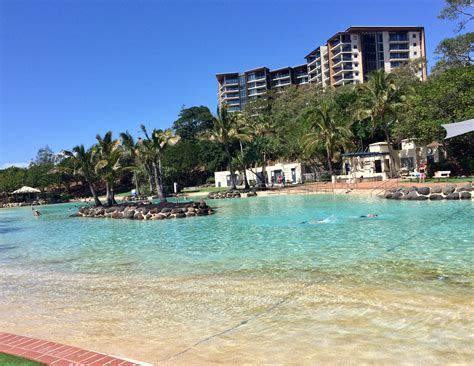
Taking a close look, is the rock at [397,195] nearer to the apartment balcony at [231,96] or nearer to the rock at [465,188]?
the rock at [465,188]

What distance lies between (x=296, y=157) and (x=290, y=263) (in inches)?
1861

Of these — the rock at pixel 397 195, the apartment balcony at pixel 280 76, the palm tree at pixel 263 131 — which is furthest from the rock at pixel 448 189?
the apartment balcony at pixel 280 76

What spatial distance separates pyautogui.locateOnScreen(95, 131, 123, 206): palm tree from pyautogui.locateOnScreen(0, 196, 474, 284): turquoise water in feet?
43.8

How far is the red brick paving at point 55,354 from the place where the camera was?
4188 millimetres

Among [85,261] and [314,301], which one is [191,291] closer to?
[314,301]

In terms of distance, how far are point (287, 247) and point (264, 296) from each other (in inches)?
197

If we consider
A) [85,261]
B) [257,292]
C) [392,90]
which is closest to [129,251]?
[85,261]

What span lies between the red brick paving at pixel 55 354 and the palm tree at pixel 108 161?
96.9 feet

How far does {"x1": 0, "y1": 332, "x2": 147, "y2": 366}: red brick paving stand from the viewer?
13.7ft

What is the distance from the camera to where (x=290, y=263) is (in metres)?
9.85

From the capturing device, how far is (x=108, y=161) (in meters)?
33.6

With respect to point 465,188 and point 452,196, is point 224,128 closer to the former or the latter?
point 452,196

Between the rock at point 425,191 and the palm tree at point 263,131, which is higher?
the palm tree at point 263,131

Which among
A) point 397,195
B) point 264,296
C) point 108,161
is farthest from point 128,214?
point 264,296
